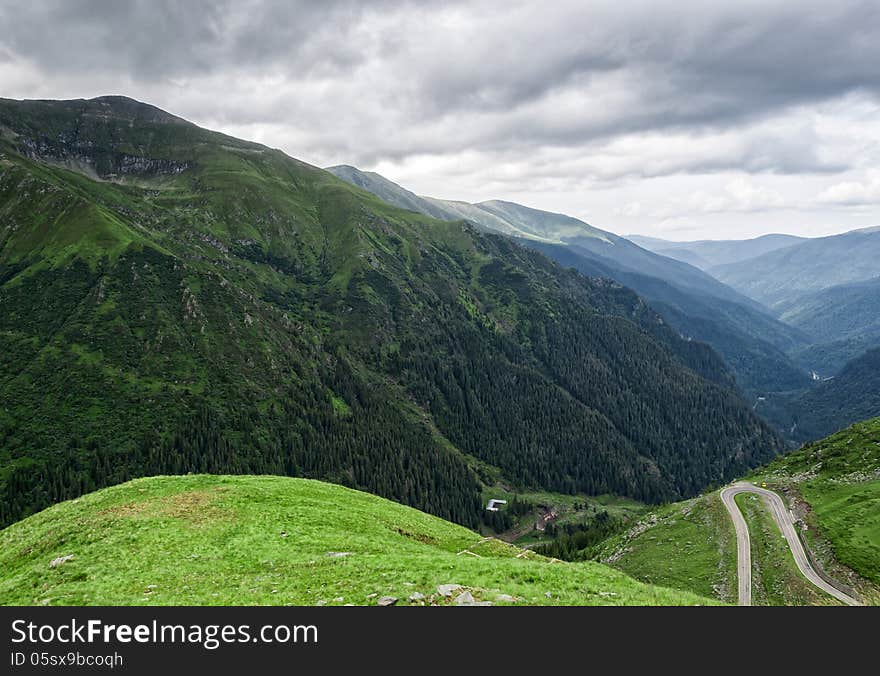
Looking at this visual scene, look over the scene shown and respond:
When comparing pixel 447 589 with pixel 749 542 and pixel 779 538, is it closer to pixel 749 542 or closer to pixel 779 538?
pixel 749 542

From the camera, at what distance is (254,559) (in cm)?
3247

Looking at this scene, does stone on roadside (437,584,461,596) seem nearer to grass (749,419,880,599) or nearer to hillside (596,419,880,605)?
hillside (596,419,880,605)

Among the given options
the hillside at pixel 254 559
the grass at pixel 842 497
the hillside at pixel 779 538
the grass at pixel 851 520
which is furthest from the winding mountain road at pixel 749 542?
the hillside at pixel 254 559

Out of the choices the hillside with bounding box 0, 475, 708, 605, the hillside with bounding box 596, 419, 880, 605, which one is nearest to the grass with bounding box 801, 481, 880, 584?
the hillside with bounding box 596, 419, 880, 605

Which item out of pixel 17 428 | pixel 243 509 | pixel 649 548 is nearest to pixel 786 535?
pixel 649 548

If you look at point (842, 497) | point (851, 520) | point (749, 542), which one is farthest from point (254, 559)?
point (842, 497)

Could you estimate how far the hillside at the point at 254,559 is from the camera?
84.4ft

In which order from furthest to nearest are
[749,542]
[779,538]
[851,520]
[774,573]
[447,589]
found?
[749,542] < [779,538] < [851,520] < [774,573] < [447,589]

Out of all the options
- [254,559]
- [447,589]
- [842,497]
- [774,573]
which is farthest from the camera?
[842,497]

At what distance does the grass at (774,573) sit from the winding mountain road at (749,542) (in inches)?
27.9

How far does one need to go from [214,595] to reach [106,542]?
15.4 meters

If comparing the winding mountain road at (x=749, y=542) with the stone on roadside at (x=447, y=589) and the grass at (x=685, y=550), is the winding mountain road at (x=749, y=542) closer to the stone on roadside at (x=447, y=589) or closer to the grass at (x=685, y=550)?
the grass at (x=685, y=550)

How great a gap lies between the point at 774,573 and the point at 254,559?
70733 mm
